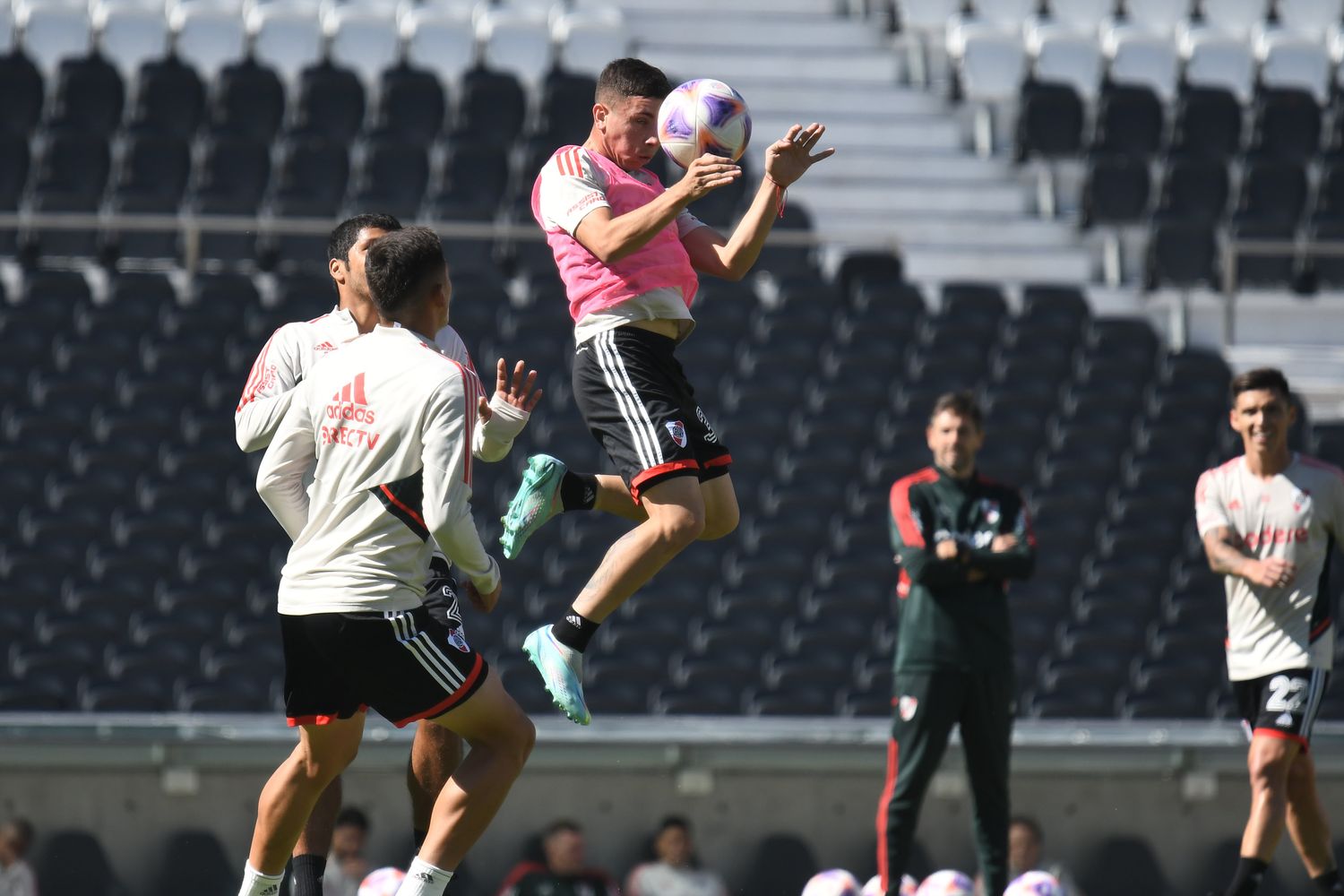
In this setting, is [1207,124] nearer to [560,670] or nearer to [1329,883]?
[1329,883]

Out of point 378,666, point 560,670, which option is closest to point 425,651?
point 378,666

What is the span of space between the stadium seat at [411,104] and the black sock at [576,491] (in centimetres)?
924

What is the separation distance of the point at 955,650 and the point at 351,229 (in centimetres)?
332

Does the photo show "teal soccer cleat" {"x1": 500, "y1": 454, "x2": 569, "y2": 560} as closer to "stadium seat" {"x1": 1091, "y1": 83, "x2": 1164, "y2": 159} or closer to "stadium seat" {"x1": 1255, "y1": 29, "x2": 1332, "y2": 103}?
"stadium seat" {"x1": 1091, "y1": 83, "x2": 1164, "y2": 159}

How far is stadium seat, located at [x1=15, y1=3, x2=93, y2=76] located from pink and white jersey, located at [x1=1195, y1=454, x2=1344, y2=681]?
38.0 ft

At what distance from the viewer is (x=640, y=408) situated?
532 centimetres

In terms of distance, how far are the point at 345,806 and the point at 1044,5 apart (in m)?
11.7

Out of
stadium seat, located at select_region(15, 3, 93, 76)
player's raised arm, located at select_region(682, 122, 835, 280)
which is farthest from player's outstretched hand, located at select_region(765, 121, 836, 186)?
stadium seat, located at select_region(15, 3, 93, 76)

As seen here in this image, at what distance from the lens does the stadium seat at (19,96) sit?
1413cm

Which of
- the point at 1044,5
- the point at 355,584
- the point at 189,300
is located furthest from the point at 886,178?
the point at 355,584

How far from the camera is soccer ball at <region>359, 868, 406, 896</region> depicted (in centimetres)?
689

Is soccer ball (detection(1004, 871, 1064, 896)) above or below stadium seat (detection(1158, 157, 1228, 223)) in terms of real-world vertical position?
below

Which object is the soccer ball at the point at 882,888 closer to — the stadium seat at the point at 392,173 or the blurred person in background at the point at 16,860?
the blurred person in background at the point at 16,860

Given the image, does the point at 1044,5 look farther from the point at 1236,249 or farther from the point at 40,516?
the point at 40,516
